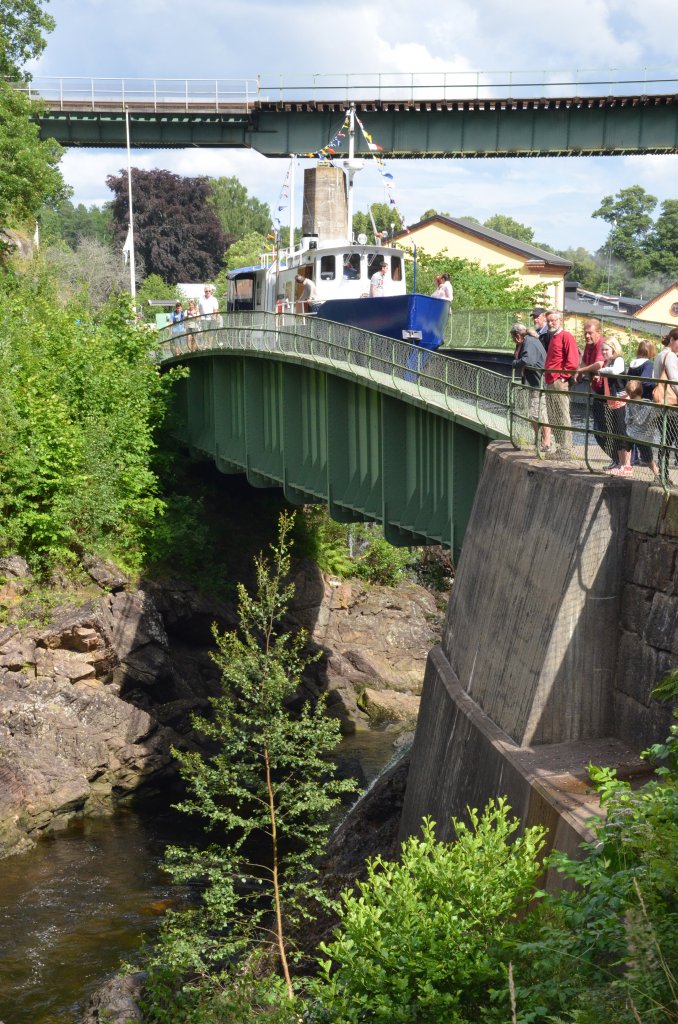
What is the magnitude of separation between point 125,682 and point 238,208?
12414 centimetres

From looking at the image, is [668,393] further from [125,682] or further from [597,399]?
[125,682]

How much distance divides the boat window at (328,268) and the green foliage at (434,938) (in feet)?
72.2

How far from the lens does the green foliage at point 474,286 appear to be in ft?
145

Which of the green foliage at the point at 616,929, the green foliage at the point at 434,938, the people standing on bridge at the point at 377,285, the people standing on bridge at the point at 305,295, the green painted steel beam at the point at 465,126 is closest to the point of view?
the green foliage at the point at 616,929

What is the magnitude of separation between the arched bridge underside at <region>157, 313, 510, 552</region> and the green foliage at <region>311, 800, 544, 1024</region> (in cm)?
717

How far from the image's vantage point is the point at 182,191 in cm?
8744

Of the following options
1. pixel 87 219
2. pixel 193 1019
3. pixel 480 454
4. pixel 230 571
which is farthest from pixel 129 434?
pixel 87 219

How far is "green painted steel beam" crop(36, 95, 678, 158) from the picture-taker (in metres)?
34.4

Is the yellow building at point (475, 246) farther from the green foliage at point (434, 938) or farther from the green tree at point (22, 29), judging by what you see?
the green foliage at point (434, 938)

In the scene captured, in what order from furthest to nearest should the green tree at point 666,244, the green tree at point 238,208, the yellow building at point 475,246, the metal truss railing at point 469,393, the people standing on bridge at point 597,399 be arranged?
the green tree at point 238,208, the green tree at point 666,244, the yellow building at point 475,246, the people standing on bridge at point 597,399, the metal truss railing at point 469,393

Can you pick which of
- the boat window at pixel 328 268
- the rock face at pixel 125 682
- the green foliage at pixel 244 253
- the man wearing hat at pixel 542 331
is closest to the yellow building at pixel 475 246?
the green foliage at pixel 244 253

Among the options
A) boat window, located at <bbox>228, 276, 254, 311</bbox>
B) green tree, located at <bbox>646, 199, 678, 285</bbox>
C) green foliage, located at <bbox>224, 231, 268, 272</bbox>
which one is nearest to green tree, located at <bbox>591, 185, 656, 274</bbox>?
green tree, located at <bbox>646, 199, 678, 285</bbox>

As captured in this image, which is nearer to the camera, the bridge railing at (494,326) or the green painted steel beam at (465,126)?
the bridge railing at (494,326)

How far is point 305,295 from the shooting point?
29484 mm
